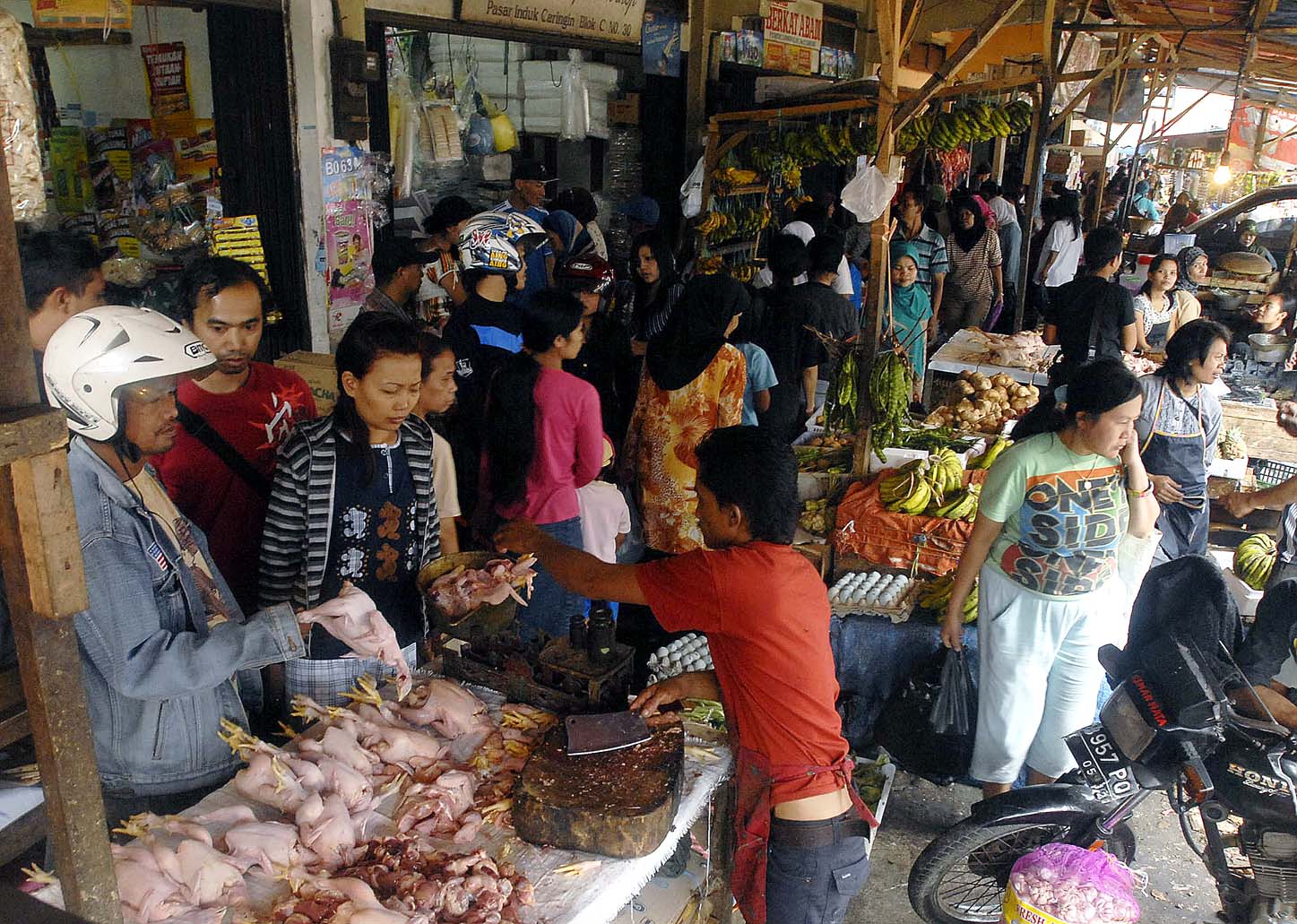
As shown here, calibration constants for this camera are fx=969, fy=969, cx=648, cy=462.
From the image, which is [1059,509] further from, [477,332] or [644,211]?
[644,211]

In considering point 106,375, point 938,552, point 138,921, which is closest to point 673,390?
point 938,552

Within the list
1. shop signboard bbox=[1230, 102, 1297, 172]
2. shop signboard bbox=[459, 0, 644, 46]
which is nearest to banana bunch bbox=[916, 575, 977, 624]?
shop signboard bbox=[459, 0, 644, 46]

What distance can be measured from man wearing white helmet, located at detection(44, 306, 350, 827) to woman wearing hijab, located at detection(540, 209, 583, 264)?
474cm

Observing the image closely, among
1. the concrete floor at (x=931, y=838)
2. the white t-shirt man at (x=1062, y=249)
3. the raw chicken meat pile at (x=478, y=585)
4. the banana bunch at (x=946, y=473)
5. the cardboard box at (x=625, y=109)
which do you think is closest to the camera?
the raw chicken meat pile at (x=478, y=585)

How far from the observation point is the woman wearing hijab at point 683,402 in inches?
180

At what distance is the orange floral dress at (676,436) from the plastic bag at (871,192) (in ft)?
3.43

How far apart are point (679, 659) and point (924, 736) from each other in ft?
3.95

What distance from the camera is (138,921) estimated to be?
1.82 meters

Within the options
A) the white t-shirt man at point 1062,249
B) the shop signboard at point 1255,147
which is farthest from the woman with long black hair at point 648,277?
the shop signboard at point 1255,147

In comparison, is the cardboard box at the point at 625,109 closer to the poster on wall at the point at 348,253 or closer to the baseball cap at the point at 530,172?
the baseball cap at the point at 530,172

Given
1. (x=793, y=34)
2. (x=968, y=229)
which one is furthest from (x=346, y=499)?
(x=793, y=34)

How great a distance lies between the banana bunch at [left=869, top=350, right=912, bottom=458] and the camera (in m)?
5.16

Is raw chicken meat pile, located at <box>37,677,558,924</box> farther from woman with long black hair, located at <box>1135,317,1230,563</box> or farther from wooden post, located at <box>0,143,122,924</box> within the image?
woman with long black hair, located at <box>1135,317,1230,563</box>

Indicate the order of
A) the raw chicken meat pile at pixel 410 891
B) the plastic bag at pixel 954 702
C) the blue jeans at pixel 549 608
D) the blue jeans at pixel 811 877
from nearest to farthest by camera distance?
the raw chicken meat pile at pixel 410 891
the blue jeans at pixel 811 877
the blue jeans at pixel 549 608
the plastic bag at pixel 954 702
